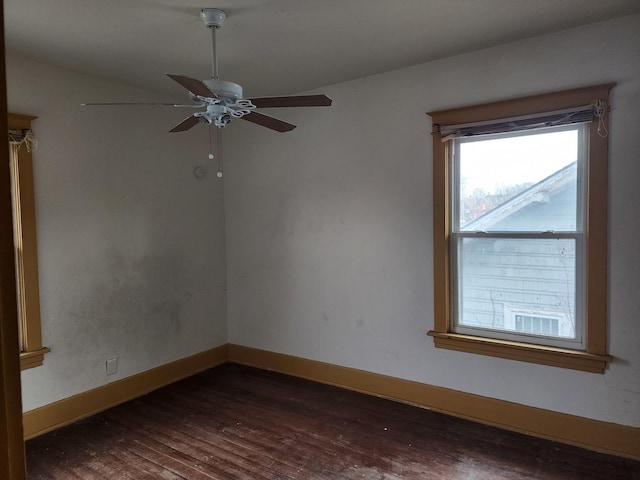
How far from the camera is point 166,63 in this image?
3090 millimetres

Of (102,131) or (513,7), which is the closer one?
(513,7)

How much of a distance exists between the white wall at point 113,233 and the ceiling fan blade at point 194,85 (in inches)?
69.6

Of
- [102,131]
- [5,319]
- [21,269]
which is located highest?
[102,131]

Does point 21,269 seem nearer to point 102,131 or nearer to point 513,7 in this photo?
point 102,131

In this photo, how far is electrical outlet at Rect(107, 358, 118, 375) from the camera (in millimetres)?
3484

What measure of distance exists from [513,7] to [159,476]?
344cm

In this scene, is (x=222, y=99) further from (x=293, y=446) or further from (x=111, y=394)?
(x=111, y=394)

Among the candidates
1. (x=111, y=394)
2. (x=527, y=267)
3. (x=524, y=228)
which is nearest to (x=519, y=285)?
(x=527, y=267)

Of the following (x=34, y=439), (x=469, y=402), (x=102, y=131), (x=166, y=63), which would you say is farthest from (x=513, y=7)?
(x=34, y=439)

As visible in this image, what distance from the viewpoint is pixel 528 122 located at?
9.22 ft

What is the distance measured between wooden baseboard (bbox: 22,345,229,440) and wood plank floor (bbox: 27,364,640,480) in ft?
0.29

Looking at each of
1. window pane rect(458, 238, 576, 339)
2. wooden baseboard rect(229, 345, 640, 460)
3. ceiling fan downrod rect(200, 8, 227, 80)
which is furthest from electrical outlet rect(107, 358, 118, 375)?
window pane rect(458, 238, 576, 339)

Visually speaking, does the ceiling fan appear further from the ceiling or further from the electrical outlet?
the electrical outlet

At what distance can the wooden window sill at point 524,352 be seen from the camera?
2.66 meters
